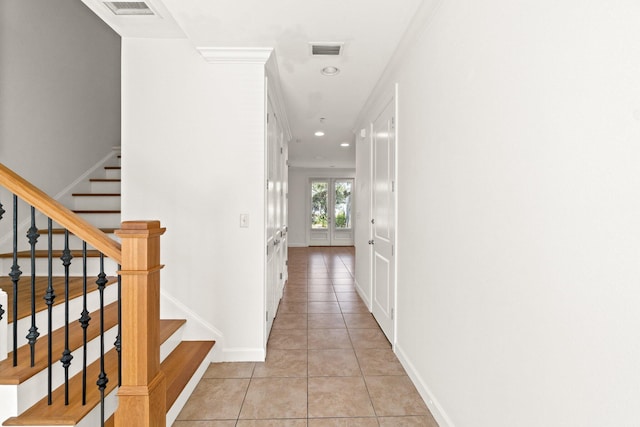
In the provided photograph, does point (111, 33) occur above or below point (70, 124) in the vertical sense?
above

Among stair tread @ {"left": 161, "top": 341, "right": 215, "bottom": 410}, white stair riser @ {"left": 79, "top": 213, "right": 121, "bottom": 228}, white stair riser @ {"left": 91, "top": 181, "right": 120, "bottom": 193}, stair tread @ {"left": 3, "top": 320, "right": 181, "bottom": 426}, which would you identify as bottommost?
stair tread @ {"left": 161, "top": 341, "right": 215, "bottom": 410}

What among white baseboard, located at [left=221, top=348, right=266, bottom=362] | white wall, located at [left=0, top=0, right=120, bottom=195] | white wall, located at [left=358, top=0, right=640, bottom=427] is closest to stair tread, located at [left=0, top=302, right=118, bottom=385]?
white baseboard, located at [left=221, top=348, right=266, bottom=362]

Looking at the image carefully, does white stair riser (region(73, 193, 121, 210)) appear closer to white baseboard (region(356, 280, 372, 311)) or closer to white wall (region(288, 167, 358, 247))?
white baseboard (region(356, 280, 372, 311))

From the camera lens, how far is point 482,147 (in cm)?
141

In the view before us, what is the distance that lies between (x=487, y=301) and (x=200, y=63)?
8.41 feet

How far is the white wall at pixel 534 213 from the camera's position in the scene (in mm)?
805

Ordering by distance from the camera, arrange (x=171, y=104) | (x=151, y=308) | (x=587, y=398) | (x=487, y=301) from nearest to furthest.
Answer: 1. (x=587, y=398)
2. (x=487, y=301)
3. (x=151, y=308)
4. (x=171, y=104)

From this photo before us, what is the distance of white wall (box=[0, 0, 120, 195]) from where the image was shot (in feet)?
8.63

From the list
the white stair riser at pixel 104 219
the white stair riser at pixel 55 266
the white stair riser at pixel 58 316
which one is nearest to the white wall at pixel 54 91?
the white stair riser at pixel 104 219

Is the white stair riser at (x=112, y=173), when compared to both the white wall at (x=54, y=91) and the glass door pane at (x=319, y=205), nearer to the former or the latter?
the white wall at (x=54, y=91)

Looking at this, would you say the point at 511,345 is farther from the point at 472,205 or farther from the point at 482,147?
the point at 482,147

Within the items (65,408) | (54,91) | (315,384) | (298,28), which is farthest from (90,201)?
(315,384)

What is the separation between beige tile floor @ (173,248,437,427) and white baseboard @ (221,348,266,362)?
5 cm

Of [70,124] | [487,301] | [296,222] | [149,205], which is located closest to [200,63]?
[149,205]
